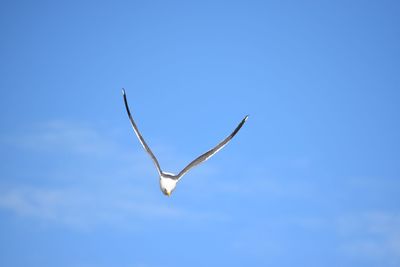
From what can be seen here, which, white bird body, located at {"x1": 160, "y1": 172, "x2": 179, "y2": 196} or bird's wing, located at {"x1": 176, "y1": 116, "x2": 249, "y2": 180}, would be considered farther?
white bird body, located at {"x1": 160, "y1": 172, "x2": 179, "y2": 196}

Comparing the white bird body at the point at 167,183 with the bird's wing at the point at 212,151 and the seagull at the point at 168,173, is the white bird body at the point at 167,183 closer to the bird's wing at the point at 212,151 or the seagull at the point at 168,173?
the seagull at the point at 168,173

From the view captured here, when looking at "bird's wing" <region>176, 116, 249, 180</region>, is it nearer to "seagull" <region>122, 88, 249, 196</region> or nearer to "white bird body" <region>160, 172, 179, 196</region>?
"seagull" <region>122, 88, 249, 196</region>

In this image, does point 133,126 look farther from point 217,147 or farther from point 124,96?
point 217,147

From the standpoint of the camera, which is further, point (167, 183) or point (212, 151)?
point (167, 183)

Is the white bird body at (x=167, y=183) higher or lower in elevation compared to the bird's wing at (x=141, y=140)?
lower

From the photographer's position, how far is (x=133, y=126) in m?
43.5

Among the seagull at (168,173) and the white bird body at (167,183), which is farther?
the white bird body at (167,183)

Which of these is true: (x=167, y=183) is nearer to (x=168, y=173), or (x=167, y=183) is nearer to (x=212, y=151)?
(x=168, y=173)

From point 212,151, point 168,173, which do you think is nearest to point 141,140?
point 168,173

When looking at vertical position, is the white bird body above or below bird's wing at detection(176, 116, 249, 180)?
below

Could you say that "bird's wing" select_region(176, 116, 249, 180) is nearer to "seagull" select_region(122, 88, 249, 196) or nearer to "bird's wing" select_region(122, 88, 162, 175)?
"seagull" select_region(122, 88, 249, 196)

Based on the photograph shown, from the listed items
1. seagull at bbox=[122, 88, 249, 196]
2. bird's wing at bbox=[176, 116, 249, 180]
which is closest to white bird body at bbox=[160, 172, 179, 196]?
seagull at bbox=[122, 88, 249, 196]

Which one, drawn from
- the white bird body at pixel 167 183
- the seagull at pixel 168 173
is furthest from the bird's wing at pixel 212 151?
the white bird body at pixel 167 183

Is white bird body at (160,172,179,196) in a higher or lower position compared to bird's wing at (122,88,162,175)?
lower
